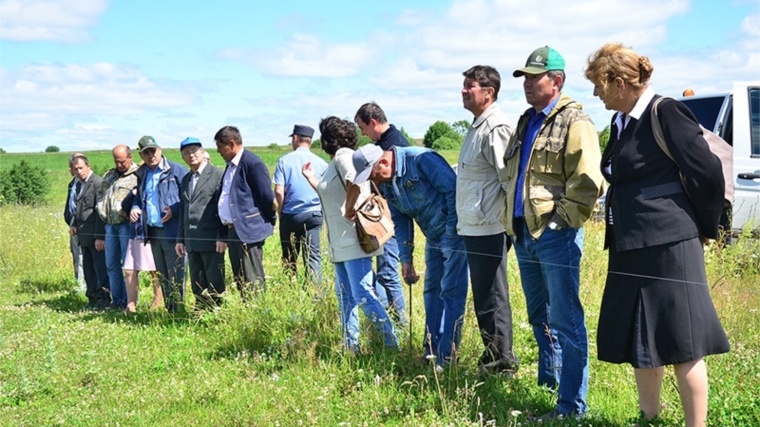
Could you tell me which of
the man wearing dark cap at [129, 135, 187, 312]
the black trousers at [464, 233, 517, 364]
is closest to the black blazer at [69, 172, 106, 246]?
the man wearing dark cap at [129, 135, 187, 312]

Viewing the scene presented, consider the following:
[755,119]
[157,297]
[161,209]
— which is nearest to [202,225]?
[161,209]

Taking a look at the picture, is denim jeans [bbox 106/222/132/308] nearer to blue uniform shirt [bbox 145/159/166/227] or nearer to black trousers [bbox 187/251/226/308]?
blue uniform shirt [bbox 145/159/166/227]

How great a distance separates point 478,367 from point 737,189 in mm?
4437

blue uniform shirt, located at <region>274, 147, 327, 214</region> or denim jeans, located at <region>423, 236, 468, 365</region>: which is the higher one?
blue uniform shirt, located at <region>274, 147, 327, 214</region>

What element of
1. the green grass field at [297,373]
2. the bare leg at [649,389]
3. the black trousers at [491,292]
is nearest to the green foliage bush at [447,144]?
the green grass field at [297,373]

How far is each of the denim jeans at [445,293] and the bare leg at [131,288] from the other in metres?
4.83

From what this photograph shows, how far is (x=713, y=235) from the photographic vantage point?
351cm

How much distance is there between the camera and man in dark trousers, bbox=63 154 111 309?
966 centimetres

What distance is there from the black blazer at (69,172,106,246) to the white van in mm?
7521

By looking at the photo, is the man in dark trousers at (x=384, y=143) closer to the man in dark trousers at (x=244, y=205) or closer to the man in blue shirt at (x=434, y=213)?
the man in blue shirt at (x=434, y=213)

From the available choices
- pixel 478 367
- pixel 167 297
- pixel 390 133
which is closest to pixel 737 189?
pixel 390 133

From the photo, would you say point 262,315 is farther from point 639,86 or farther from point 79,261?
point 79,261

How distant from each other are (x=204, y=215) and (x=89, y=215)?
9.28 ft

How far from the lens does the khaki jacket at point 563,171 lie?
3836 millimetres
